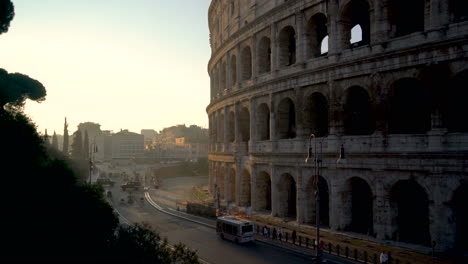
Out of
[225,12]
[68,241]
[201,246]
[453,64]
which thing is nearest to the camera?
[68,241]

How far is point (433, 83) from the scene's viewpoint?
21406 mm

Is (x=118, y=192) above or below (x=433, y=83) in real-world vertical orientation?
below

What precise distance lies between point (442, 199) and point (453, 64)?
7863 millimetres

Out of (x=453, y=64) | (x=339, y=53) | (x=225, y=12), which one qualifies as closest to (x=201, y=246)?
(x=339, y=53)

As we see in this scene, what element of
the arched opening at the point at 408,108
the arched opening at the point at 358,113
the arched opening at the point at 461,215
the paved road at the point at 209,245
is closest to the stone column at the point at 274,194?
the paved road at the point at 209,245

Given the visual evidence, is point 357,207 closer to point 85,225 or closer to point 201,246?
point 201,246

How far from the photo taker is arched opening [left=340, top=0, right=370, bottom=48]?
86.6 feet

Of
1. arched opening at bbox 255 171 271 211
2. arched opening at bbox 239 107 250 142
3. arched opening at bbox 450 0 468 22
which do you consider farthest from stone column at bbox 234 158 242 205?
arched opening at bbox 450 0 468 22

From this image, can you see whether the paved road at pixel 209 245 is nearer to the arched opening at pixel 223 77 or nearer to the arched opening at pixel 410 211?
the arched opening at pixel 410 211

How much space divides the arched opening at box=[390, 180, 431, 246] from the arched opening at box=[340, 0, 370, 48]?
11.1 meters

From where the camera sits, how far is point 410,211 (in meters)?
24.2

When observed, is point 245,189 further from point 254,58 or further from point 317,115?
point 254,58

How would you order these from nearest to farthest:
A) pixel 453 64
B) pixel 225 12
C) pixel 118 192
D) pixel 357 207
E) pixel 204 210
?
pixel 453 64, pixel 357 207, pixel 204 210, pixel 225 12, pixel 118 192

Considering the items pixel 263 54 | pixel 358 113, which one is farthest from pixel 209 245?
pixel 263 54
